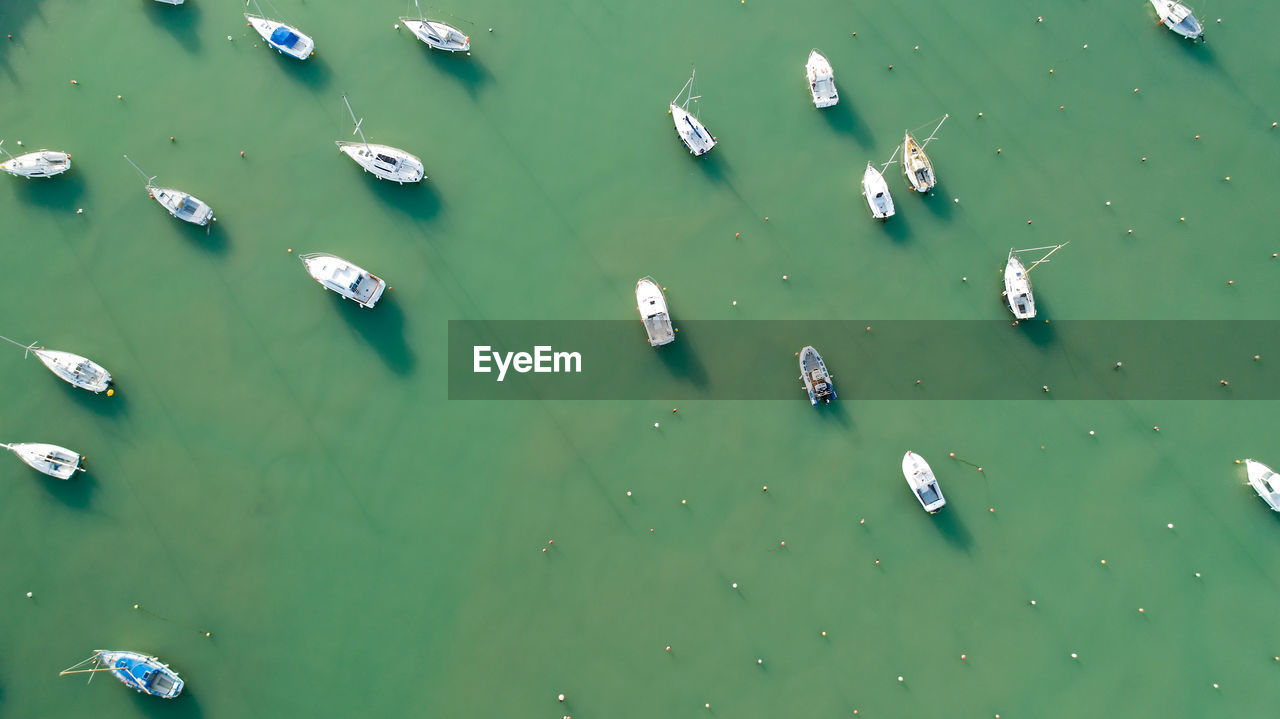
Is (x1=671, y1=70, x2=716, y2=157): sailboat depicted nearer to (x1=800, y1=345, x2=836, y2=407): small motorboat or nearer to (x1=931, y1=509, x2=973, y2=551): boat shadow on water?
(x1=800, y1=345, x2=836, y2=407): small motorboat

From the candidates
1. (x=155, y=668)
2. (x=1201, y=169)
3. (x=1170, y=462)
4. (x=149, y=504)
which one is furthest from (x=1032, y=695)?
(x=149, y=504)

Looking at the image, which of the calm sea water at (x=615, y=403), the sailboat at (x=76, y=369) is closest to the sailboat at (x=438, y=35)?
the calm sea water at (x=615, y=403)

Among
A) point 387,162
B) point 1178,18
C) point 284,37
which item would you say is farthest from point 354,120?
point 1178,18

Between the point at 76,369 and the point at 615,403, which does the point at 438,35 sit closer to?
the point at 615,403

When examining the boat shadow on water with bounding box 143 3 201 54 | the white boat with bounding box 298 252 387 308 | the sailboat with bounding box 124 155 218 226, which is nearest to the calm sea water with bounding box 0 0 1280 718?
the boat shadow on water with bounding box 143 3 201 54

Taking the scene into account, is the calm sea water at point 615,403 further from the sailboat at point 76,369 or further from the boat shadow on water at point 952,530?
the sailboat at point 76,369

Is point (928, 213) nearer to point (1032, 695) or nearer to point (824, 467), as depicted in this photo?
point (824, 467)
